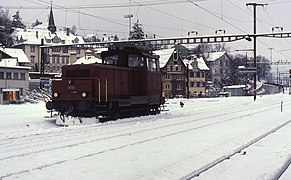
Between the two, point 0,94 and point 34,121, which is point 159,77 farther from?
point 0,94

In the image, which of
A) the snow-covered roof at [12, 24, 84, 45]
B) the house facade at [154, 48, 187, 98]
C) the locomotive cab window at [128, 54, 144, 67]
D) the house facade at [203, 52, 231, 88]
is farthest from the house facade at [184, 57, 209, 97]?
the locomotive cab window at [128, 54, 144, 67]

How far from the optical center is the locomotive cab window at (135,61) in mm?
24594

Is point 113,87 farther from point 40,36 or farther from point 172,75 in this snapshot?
point 40,36

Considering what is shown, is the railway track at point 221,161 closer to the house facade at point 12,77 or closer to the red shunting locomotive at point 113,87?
the red shunting locomotive at point 113,87

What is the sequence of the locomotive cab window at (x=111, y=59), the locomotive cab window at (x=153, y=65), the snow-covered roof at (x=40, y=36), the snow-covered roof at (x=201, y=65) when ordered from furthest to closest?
the snow-covered roof at (x=40, y=36) < the snow-covered roof at (x=201, y=65) < the locomotive cab window at (x=153, y=65) < the locomotive cab window at (x=111, y=59)

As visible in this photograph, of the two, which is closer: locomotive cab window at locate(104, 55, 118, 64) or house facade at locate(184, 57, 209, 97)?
locomotive cab window at locate(104, 55, 118, 64)

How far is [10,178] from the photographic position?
25.5 feet

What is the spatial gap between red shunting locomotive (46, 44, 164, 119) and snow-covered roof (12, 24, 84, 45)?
92299mm

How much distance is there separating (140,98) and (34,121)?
6965 mm

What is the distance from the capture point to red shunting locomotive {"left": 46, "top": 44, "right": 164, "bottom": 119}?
67.0 feet

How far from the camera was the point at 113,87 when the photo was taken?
2222 cm

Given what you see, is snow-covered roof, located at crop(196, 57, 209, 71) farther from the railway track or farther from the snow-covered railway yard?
the railway track

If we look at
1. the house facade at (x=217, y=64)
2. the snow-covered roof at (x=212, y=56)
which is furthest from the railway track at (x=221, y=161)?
the snow-covered roof at (x=212, y=56)

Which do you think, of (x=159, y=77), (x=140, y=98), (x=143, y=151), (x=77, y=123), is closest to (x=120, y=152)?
(x=143, y=151)
